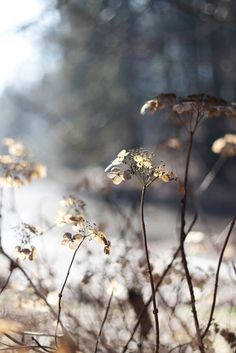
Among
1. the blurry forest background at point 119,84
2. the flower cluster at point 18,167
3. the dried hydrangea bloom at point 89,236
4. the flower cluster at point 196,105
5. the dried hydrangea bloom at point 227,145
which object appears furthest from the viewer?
the blurry forest background at point 119,84

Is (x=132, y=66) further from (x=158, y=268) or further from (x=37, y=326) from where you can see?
(x=37, y=326)

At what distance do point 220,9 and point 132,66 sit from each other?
14832 mm

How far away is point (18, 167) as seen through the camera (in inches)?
103

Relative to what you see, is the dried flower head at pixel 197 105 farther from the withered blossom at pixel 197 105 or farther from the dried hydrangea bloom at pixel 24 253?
the dried hydrangea bloom at pixel 24 253

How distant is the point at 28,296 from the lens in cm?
270

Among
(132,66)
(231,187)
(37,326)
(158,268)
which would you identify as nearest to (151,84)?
(132,66)

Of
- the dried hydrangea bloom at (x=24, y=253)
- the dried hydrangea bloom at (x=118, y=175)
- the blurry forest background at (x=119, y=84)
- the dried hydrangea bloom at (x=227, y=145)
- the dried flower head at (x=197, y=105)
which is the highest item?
the blurry forest background at (x=119, y=84)

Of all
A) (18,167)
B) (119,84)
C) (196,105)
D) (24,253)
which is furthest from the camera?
(119,84)

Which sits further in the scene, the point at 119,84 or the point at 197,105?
the point at 119,84

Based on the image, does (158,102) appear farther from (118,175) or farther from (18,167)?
(18,167)

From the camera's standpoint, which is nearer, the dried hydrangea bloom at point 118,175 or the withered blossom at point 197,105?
the dried hydrangea bloom at point 118,175

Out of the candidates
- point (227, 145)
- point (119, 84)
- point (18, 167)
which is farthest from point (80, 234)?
point (119, 84)

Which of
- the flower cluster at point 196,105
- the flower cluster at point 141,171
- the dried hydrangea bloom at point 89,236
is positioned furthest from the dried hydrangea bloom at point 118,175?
the flower cluster at point 196,105

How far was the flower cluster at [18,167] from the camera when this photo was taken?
8.38 ft
